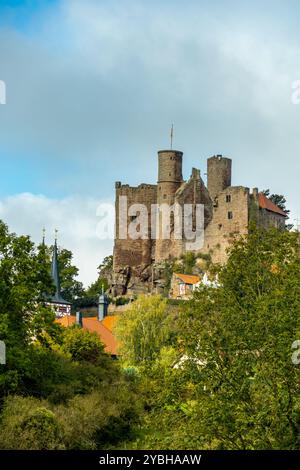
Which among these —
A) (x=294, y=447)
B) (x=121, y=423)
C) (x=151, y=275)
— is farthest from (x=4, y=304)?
(x=151, y=275)

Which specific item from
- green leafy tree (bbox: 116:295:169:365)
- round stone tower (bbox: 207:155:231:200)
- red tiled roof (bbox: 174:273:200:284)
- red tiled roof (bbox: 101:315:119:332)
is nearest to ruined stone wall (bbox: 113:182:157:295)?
round stone tower (bbox: 207:155:231:200)

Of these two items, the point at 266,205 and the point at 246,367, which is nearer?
the point at 246,367

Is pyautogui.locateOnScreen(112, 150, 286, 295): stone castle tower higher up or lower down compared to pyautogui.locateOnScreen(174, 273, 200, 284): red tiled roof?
higher up

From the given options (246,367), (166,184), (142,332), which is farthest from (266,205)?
(246,367)

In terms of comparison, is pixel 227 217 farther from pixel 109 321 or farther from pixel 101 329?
pixel 101 329

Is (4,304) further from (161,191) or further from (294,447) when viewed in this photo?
(161,191)

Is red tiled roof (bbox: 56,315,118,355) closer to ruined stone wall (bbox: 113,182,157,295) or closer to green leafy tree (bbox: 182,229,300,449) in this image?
ruined stone wall (bbox: 113,182,157,295)

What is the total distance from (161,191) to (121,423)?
50242mm

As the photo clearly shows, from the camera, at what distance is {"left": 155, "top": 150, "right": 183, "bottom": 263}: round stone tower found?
9450 cm

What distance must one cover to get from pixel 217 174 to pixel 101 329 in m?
24.9

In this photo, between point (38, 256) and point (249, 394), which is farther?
point (38, 256)

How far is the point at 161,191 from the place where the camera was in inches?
3789

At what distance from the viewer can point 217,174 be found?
94.6 metres

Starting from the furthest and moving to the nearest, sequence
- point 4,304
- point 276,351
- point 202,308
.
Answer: point 4,304, point 202,308, point 276,351
